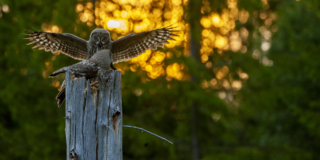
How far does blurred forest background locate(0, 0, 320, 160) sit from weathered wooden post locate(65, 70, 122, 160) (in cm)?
558

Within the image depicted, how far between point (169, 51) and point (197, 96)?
4.50 feet

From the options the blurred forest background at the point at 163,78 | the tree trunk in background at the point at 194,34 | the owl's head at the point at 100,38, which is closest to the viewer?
the owl's head at the point at 100,38

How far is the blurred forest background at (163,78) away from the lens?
9188 millimetres

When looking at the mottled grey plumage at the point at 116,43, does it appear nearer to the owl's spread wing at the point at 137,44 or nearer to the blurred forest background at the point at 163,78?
the owl's spread wing at the point at 137,44

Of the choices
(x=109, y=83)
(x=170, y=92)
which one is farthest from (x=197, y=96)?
(x=109, y=83)

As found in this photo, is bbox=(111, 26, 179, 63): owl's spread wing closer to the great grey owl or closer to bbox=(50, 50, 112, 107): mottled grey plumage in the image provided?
the great grey owl

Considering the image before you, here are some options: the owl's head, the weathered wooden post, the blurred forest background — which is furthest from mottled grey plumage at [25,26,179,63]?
the blurred forest background

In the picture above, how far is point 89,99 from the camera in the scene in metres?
3.26

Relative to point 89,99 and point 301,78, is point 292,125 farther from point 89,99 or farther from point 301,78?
point 89,99

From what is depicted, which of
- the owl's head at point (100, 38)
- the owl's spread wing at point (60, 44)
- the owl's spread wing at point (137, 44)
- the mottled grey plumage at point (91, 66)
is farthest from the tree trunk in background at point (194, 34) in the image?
the mottled grey plumage at point (91, 66)

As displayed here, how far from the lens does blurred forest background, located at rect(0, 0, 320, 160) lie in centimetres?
919

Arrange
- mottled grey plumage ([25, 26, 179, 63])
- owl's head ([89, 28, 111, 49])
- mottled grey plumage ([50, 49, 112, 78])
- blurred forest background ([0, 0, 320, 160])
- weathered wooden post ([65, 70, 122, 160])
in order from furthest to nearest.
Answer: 1. blurred forest background ([0, 0, 320, 160])
2. mottled grey plumage ([25, 26, 179, 63])
3. owl's head ([89, 28, 111, 49])
4. mottled grey plumage ([50, 49, 112, 78])
5. weathered wooden post ([65, 70, 122, 160])

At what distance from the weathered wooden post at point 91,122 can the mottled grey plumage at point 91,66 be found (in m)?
0.21

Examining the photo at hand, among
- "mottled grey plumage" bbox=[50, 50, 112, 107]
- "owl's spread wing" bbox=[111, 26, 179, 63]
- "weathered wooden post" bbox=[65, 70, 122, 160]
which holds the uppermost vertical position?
"owl's spread wing" bbox=[111, 26, 179, 63]
